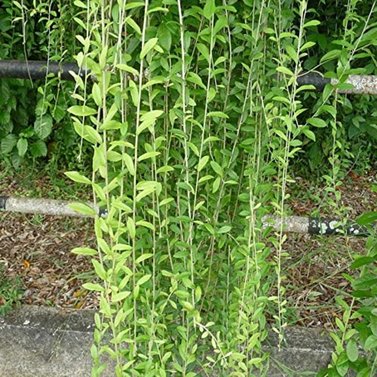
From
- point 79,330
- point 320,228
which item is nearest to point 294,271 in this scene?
point 320,228

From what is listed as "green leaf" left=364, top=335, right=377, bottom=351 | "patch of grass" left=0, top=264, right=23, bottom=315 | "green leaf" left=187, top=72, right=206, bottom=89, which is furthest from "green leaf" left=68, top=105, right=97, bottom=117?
"patch of grass" left=0, top=264, right=23, bottom=315

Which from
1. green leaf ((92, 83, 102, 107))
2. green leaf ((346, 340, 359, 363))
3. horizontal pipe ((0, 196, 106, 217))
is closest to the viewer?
green leaf ((92, 83, 102, 107))

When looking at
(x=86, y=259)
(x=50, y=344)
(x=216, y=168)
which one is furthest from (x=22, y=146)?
(x=216, y=168)

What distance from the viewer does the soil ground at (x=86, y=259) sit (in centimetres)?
172

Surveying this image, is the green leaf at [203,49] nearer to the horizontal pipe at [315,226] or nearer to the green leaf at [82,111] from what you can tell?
the green leaf at [82,111]

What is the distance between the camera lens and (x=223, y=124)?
1.09 metres

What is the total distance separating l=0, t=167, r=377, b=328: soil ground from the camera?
1.72 m

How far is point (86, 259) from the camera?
1929mm

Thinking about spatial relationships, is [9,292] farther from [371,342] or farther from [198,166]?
[371,342]

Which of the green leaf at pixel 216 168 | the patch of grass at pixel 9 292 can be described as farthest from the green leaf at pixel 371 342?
the patch of grass at pixel 9 292

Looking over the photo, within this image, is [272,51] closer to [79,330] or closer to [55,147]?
[79,330]

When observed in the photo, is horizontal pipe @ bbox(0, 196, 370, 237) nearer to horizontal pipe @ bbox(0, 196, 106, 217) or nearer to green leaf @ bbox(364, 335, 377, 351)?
horizontal pipe @ bbox(0, 196, 106, 217)

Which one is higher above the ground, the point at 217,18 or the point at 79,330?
the point at 217,18

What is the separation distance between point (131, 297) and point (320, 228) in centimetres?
62
